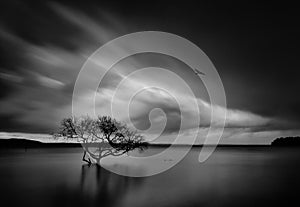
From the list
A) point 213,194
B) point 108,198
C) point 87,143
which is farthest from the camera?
point 87,143

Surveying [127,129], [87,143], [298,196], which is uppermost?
[127,129]

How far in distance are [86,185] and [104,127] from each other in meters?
8.98

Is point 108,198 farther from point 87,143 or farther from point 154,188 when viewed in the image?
point 87,143


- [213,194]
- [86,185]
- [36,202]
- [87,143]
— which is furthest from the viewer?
[87,143]

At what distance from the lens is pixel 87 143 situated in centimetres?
2900

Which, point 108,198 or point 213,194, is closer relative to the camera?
point 108,198

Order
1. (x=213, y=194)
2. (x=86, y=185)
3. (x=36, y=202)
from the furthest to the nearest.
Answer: (x=86, y=185)
(x=213, y=194)
(x=36, y=202)

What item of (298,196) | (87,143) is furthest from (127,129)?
(298,196)

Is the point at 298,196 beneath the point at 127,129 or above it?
beneath

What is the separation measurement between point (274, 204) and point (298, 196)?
4.54m

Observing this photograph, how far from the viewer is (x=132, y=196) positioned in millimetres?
17469

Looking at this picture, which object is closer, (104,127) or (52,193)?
(52,193)

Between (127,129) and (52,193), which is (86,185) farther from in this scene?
(127,129)

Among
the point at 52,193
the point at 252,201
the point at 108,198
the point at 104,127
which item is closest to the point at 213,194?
the point at 252,201
